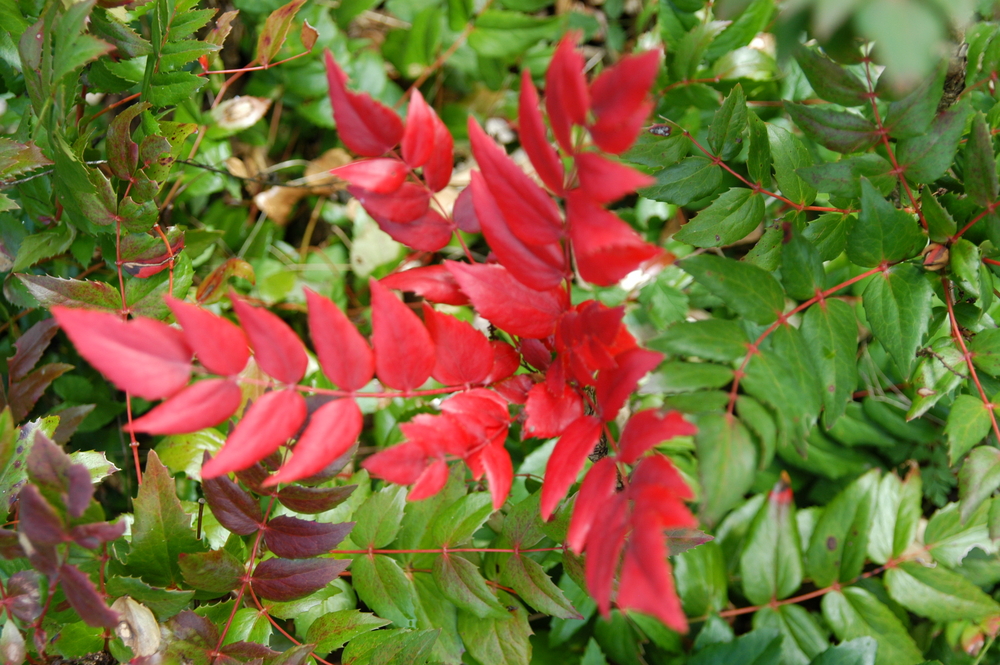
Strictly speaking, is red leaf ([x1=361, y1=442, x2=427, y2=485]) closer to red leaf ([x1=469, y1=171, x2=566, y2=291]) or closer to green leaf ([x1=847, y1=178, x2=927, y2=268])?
red leaf ([x1=469, y1=171, x2=566, y2=291])

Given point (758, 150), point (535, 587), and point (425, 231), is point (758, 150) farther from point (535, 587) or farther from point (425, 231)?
point (535, 587)

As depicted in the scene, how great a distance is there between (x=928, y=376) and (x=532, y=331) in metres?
0.49

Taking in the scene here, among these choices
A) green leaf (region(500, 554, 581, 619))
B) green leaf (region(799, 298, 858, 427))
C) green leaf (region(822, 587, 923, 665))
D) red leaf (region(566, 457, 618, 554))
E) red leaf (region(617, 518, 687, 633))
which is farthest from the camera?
green leaf (region(822, 587, 923, 665))

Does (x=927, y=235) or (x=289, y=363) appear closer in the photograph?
(x=289, y=363)

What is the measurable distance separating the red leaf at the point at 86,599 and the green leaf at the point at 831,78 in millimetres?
788

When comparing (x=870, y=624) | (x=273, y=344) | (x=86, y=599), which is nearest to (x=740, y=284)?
(x=273, y=344)

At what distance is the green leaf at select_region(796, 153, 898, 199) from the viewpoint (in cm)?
63

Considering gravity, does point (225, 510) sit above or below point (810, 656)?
above

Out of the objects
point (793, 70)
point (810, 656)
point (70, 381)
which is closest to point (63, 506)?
point (70, 381)

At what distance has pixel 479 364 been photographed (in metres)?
0.58

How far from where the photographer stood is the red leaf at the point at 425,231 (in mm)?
581

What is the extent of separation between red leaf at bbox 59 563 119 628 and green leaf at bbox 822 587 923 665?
965 millimetres

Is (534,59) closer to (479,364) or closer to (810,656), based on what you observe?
(479,364)

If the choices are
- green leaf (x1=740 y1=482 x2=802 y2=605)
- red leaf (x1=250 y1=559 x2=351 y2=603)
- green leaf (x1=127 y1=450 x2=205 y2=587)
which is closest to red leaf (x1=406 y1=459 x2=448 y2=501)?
red leaf (x1=250 y1=559 x2=351 y2=603)
